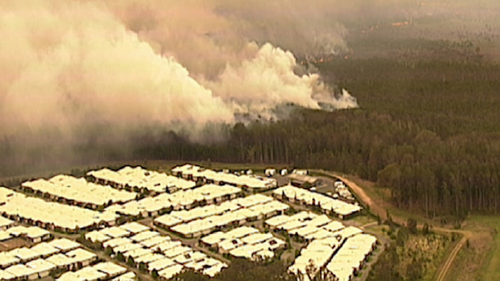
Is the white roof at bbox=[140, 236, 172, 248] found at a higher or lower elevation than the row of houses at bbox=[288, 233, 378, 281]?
higher

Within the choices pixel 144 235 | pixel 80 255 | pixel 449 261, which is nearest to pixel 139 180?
pixel 144 235

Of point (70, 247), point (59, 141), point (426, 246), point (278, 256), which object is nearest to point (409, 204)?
point (426, 246)

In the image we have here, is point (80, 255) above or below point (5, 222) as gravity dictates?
below

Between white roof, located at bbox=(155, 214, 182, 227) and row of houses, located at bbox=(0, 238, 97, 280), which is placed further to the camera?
white roof, located at bbox=(155, 214, 182, 227)

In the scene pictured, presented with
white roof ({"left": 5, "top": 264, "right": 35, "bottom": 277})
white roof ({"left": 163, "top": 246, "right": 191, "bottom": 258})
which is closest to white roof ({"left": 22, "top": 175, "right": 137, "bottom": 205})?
white roof ({"left": 163, "top": 246, "right": 191, "bottom": 258})

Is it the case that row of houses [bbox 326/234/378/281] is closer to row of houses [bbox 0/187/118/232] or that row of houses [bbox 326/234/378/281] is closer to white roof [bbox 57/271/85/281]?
white roof [bbox 57/271/85/281]

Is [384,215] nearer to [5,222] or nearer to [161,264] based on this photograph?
[161,264]

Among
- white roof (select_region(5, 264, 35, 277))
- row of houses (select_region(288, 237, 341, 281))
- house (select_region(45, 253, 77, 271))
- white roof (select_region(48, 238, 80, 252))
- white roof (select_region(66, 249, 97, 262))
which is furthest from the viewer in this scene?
white roof (select_region(48, 238, 80, 252))

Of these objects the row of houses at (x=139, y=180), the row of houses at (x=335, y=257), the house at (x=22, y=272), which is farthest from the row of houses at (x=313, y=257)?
the row of houses at (x=139, y=180)
